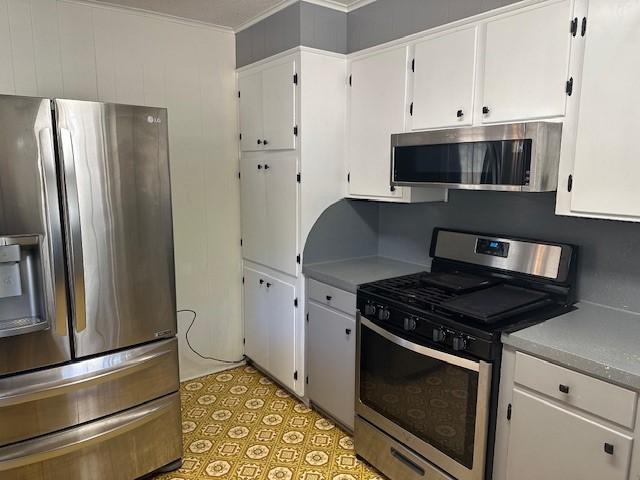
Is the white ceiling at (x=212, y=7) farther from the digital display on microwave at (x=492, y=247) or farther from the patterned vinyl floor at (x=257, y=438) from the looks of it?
the patterned vinyl floor at (x=257, y=438)

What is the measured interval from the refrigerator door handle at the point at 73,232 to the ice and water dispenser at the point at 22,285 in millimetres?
106

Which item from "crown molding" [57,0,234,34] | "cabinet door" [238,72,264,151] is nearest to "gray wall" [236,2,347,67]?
"cabinet door" [238,72,264,151]

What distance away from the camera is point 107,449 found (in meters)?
2.09

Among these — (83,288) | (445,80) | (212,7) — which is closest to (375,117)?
(445,80)

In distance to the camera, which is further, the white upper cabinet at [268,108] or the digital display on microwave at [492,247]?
the white upper cabinet at [268,108]

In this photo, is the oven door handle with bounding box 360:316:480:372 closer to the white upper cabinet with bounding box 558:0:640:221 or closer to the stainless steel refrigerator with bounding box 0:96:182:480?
the white upper cabinet with bounding box 558:0:640:221

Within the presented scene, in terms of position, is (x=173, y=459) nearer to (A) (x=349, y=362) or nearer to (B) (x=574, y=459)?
(A) (x=349, y=362)

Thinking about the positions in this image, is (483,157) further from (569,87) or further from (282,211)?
(282,211)

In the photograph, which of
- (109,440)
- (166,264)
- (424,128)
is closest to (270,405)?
(109,440)

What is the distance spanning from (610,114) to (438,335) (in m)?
1.06

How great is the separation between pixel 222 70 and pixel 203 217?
105 cm

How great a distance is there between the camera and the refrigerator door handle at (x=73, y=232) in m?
1.87

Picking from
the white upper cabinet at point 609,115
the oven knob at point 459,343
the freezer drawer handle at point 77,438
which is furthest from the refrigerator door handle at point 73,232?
the white upper cabinet at point 609,115

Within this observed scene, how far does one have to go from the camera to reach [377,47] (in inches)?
102
